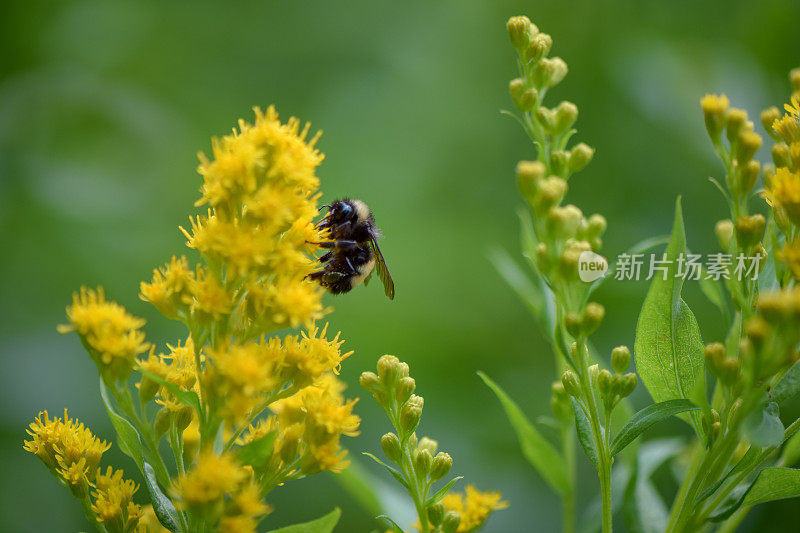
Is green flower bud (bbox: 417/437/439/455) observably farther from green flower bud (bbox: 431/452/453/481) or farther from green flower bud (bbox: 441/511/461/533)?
green flower bud (bbox: 441/511/461/533)

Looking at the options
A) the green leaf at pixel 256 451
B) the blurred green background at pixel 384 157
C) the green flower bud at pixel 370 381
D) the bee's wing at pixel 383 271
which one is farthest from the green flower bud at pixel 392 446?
the blurred green background at pixel 384 157

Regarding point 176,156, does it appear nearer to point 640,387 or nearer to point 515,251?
point 515,251

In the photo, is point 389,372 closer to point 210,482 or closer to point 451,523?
point 451,523

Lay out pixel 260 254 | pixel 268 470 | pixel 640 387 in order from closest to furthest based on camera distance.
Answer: pixel 260 254, pixel 268 470, pixel 640 387

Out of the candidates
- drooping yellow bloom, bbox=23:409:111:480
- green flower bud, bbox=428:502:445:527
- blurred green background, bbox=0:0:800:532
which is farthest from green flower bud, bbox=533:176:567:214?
blurred green background, bbox=0:0:800:532

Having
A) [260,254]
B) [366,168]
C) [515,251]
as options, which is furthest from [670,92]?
[260,254]

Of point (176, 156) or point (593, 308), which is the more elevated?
point (176, 156)
